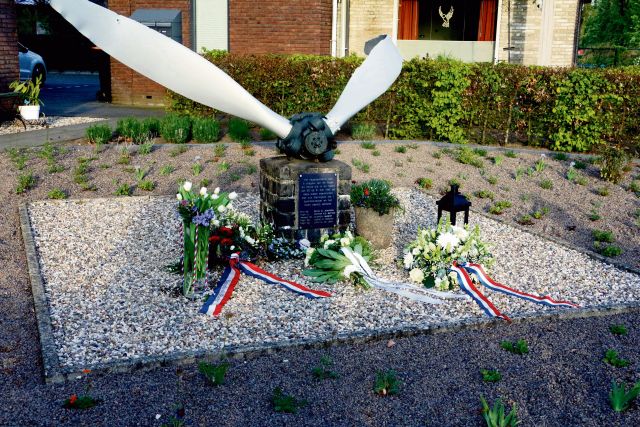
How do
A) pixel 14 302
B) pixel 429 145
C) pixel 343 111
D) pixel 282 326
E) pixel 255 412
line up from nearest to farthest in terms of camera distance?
pixel 255 412 → pixel 282 326 → pixel 14 302 → pixel 343 111 → pixel 429 145

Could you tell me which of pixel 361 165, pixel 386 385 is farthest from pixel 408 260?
pixel 361 165

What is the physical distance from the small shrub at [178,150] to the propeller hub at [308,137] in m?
4.86

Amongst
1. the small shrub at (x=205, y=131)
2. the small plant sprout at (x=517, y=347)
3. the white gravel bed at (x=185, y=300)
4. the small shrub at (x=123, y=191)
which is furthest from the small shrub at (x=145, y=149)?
the small plant sprout at (x=517, y=347)

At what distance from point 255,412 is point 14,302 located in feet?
9.52

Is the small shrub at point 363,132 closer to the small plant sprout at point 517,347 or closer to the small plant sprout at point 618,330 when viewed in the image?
the small plant sprout at point 618,330

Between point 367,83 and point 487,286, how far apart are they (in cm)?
250

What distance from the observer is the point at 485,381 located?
4.88m

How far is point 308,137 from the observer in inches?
282

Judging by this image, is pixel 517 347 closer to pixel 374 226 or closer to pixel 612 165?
pixel 374 226

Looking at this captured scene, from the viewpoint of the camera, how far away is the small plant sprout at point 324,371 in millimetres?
4887

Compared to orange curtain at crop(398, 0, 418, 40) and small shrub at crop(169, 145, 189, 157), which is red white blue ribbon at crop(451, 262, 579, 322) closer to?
small shrub at crop(169, 145, 189, 157)

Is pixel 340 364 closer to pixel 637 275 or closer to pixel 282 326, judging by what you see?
pixel 282 326

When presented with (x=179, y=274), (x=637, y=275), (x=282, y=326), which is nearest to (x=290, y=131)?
(x=179, y=274)

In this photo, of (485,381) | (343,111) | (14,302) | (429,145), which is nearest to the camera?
(485,381)
